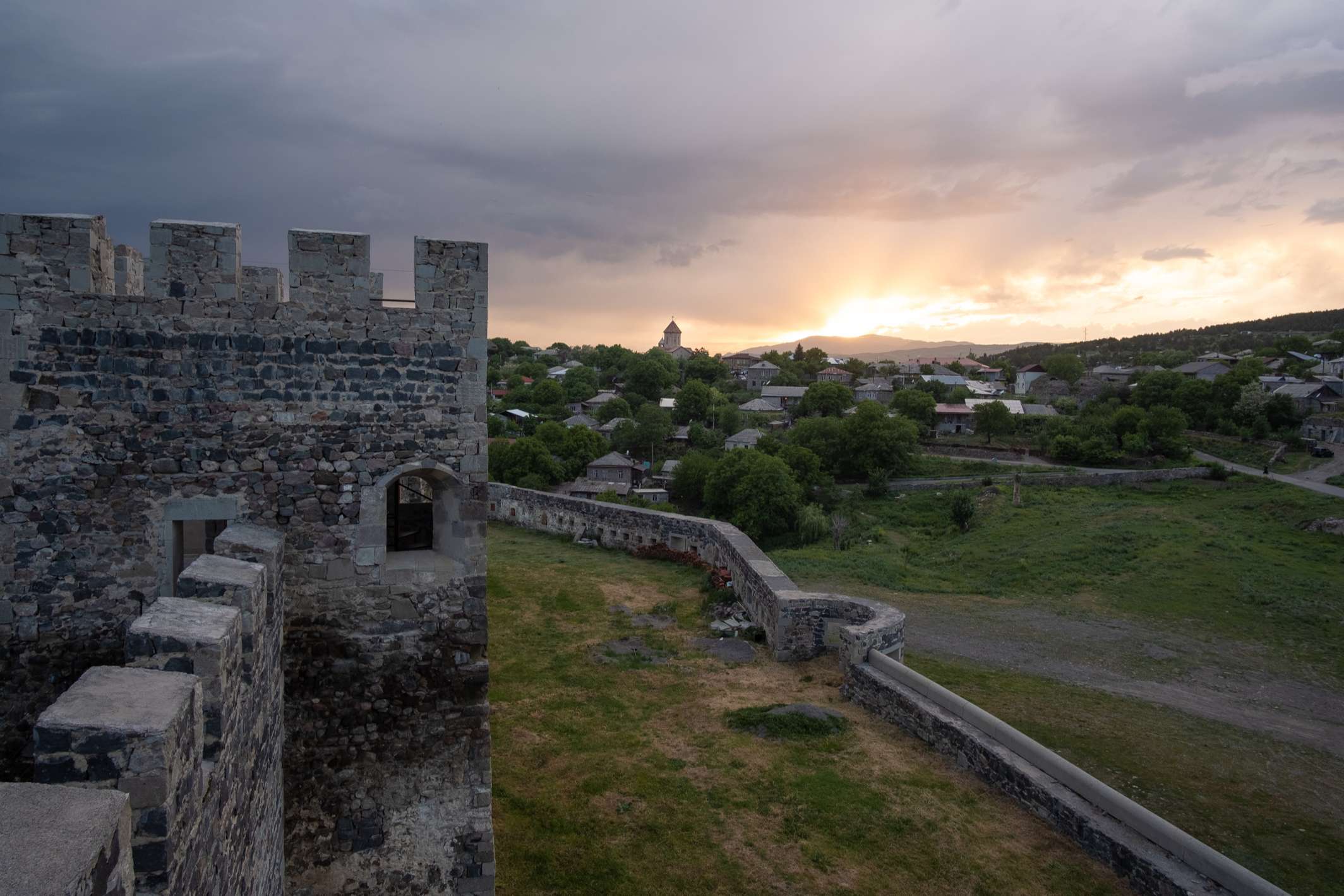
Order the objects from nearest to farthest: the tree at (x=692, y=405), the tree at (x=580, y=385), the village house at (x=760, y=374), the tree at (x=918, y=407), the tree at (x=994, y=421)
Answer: the tree at (x=994, y=421) < the tree at (x=918, y=407) < the tree at (x=692, y=405) < the tree at (x=580, y=385) < the village house at (x=760, y=374)

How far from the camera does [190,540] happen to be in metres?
5.94

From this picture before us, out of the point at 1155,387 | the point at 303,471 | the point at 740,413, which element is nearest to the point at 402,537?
the point at 303,471

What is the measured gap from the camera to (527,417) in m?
62.4

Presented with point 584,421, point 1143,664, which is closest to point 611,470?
point 584,421

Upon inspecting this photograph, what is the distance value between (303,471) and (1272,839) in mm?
11222

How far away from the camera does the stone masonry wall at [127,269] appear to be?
19.8ft

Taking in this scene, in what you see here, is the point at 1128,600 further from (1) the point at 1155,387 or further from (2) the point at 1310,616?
(1) the point at 1155,387

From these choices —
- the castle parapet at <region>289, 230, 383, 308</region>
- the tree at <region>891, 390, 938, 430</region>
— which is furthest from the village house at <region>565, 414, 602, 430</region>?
the castle parapet at <region>289, 230, 383, 308</region>

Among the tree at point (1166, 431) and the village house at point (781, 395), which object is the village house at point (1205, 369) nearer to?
the tree at point (1166, 431)

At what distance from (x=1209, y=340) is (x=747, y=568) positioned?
138 metres

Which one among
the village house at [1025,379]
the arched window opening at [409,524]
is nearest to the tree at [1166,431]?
the village house at [1025,379]

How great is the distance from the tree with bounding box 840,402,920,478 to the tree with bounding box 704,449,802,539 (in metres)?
12.8

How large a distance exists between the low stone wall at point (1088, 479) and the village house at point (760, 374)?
58.1 m

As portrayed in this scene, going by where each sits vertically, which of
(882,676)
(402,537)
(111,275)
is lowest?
(882,676)
